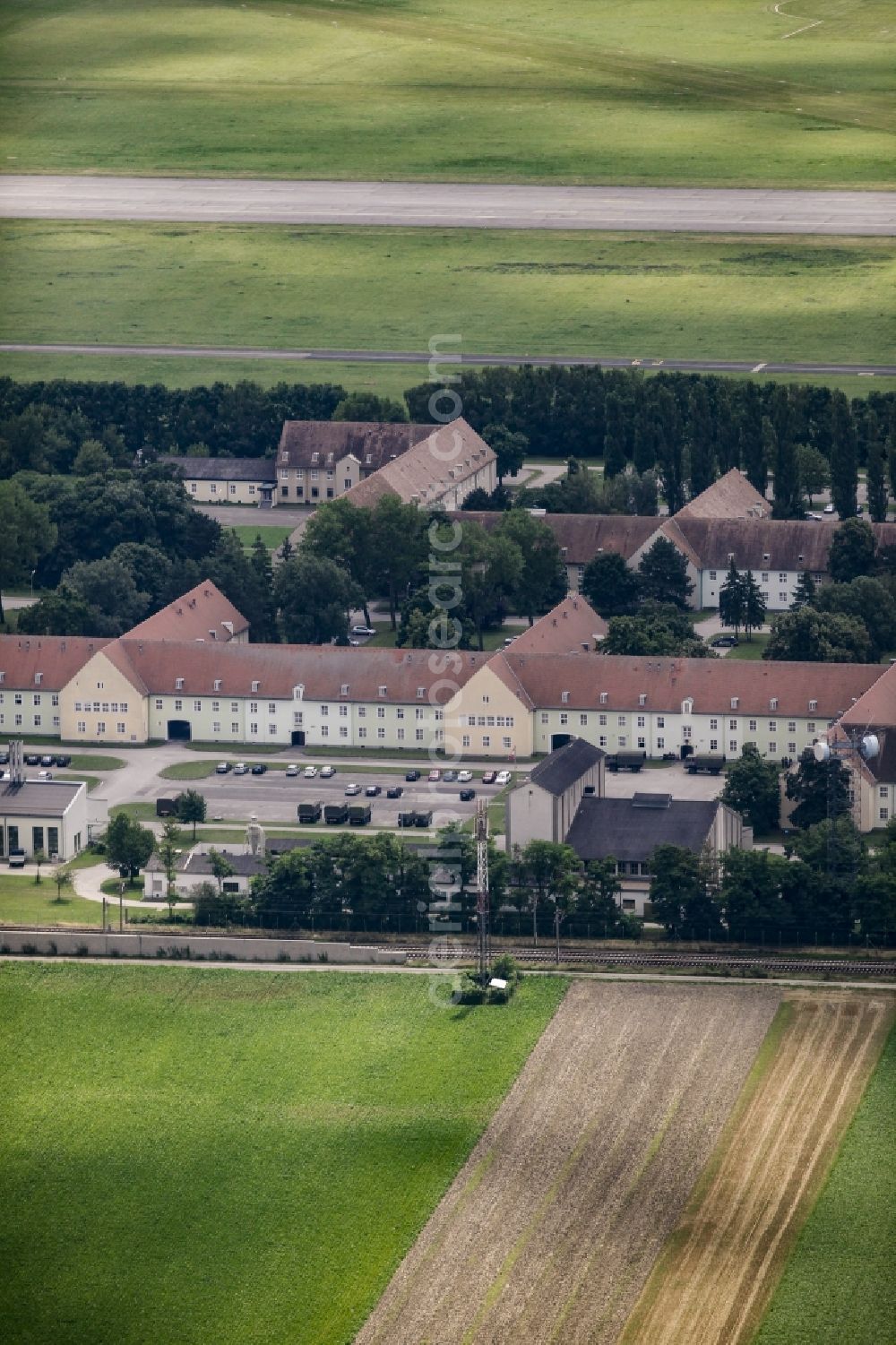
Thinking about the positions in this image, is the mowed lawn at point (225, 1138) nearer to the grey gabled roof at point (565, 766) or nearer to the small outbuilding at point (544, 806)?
the small outbuilding at point (544, 806)

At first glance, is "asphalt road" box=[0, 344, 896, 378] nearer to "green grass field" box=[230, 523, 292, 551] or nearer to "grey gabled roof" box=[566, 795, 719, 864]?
"green grass field" box=[230, 523, 292, 551]

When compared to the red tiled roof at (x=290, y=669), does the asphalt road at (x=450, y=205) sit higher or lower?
higher

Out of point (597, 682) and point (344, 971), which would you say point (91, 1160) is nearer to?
point (344, 971)

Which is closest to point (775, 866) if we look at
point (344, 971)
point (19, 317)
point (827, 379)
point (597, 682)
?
point (344, 971)

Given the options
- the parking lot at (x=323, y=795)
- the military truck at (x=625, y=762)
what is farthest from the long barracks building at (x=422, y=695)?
the parking lot at (x=323, y=795)

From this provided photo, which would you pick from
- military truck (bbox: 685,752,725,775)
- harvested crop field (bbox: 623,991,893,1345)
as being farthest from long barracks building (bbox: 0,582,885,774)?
harvested crop field (bbox: 623,991,893,1345)

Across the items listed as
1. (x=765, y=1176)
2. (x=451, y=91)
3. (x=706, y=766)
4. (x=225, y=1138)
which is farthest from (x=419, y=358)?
(x=765, y=1176)
